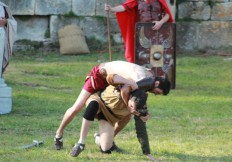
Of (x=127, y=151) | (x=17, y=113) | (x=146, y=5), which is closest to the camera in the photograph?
(x=127, y=151)

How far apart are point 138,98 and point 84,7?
34.4ft

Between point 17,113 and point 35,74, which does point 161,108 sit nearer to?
point 17,113

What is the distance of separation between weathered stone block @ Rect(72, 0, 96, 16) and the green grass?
109cm

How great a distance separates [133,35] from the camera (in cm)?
1252

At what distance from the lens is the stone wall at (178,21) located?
1709 cm

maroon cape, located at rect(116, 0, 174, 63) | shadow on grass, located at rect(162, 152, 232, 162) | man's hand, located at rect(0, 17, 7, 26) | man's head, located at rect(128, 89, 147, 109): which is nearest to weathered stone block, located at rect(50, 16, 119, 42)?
maroon cape, located at rect(116, 0, 174, 63)

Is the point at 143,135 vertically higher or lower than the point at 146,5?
lower

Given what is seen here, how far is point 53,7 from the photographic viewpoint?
17.1 metres

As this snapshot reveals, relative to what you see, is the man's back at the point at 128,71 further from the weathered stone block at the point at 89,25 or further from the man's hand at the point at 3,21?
the weathered stone block at the point at 89,25

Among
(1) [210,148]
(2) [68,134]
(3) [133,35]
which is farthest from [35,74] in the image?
(1) [210,148]

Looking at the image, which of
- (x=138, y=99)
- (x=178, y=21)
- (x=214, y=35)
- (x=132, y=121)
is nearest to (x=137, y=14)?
(x=132, y=121)

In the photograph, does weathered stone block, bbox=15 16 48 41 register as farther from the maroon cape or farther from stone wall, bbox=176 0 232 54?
the maroon cape

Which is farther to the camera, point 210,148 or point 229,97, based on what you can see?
point 229,97

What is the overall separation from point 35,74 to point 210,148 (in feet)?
21.6
